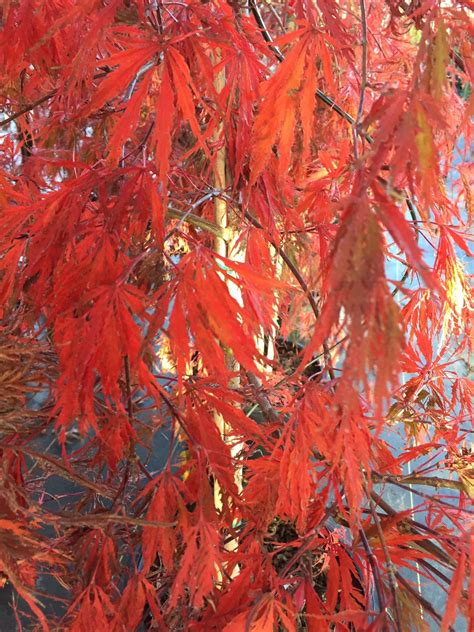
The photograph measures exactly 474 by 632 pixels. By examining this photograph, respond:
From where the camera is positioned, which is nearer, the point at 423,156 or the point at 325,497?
the point at 423,156

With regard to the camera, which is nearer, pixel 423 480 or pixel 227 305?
pixel 227 305

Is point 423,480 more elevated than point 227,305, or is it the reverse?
point 227,305

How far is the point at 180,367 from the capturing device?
44 cm

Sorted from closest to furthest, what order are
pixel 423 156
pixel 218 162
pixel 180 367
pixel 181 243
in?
pixel 423 156 → pixel 180 367 → pixel 218 162 → pixel 181 243

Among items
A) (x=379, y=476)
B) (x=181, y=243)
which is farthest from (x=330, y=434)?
(x=181, y=243)

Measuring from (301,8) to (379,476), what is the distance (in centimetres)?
48

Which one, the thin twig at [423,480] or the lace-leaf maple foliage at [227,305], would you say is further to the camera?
the thin twig at [423,480]

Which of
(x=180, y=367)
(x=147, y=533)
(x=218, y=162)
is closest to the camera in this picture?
(x=180, y=367)

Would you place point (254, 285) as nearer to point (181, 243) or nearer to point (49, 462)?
point (49, 462)

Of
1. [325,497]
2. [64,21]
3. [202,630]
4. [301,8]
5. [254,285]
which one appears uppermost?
[301,8]

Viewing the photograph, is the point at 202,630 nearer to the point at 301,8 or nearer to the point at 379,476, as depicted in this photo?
the point at 379,476

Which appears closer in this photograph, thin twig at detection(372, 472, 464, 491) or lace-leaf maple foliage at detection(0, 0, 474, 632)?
lace-leaf maple foliage at detection(0, 0, 474, 632)

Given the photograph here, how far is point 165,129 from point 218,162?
0.34m

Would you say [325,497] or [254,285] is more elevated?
[254,285]
